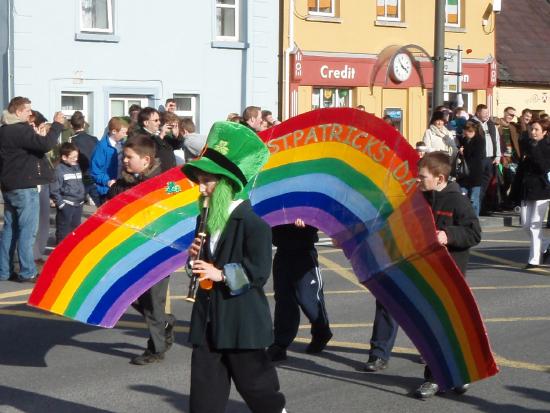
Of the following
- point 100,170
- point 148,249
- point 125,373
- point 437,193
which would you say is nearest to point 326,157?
point 437,193

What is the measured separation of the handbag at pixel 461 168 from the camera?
18.2 meters

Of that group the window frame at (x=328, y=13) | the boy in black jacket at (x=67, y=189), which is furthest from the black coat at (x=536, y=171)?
the window frame at (x=328, y=13)

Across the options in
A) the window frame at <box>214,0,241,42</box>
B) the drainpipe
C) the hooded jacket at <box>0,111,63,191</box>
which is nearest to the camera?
the hooded jacket at <box>0,111,63,191</box>

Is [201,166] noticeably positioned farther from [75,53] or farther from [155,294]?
[75,53]

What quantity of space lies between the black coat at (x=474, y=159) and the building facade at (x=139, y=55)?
9.97m

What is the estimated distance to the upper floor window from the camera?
2558 cm

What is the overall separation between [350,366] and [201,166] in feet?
11.3

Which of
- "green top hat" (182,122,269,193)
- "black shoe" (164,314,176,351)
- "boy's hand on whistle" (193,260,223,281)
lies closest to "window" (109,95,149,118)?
"black shoe" (164,314,176,351)

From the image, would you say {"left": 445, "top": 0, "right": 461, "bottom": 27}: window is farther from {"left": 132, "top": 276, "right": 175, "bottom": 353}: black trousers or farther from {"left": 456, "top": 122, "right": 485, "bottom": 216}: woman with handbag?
{"left": 132, "top": 276, "right": 175, "bottom": 353}: black trousers

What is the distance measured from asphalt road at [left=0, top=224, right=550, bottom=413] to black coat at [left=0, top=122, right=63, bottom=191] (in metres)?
1.26

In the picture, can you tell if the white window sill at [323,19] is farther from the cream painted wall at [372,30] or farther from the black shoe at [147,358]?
the black shoe at [147,358]

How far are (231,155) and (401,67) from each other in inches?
1028

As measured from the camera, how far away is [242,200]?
611 centimetres

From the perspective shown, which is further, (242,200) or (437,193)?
→ (437,193)
